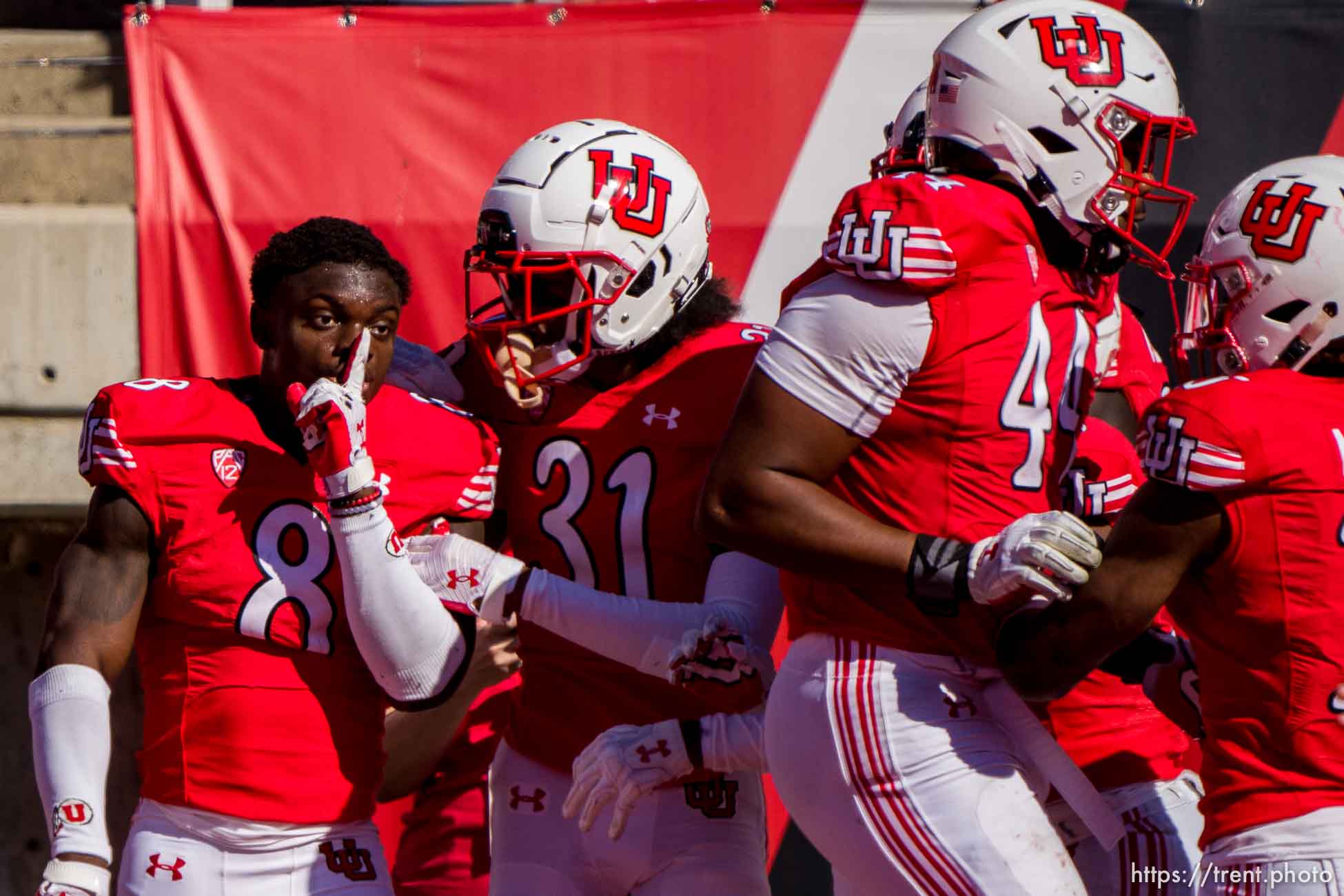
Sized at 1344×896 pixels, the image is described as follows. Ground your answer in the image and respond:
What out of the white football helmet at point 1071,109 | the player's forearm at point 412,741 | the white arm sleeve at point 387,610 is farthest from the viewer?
the player's forearm at point 412,741

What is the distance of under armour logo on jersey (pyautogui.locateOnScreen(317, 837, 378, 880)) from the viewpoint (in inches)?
118

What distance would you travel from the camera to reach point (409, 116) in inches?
188

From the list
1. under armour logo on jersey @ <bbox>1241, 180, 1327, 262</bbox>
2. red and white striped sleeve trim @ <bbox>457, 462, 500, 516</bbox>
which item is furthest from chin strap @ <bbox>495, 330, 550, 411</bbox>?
under armour logo on jersey @ <bbox>1241, 180, 1327, 262</bbox>

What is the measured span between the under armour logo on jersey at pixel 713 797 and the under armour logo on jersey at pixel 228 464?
38.8 inches

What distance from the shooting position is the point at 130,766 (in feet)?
16.4

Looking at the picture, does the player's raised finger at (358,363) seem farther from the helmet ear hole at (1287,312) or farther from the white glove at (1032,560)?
the helmet ear hole at (1287,312)

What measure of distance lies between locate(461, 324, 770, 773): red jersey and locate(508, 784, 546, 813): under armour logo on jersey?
56 millimetres

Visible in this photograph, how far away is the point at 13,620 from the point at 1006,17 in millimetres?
3586

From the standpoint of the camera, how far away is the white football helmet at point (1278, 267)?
268cm

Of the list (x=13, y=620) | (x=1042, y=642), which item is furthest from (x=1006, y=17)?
(x=13, y=620)

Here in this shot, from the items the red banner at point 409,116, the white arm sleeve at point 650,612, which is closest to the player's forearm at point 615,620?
the white arm sleeve at point 650,612

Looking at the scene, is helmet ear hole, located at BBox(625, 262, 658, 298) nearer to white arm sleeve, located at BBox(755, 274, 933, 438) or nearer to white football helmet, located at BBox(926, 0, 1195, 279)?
white football helmet, located at BBox(926, 0, 1195, 279)

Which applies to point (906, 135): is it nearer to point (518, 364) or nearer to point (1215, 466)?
point (518, 364)

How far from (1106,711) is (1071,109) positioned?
1264 mm
